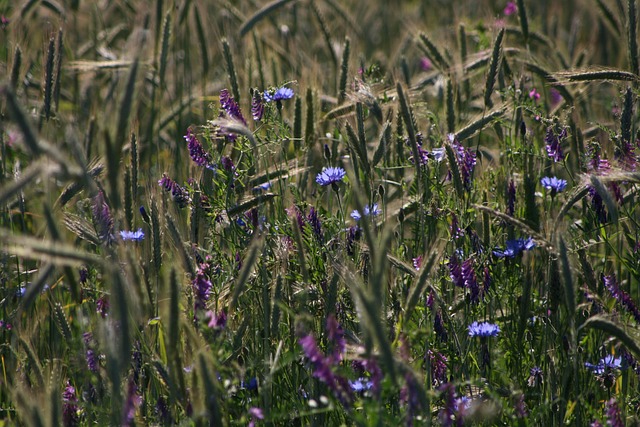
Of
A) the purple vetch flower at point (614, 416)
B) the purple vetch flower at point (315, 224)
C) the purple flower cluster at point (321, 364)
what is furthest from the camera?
the purple vetch flower at point (315, 224)

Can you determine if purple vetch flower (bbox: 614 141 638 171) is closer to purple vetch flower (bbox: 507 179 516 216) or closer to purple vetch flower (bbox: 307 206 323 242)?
purple vetch flower (bbox: 507 179 516 216)

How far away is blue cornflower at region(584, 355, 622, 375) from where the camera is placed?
285 cm

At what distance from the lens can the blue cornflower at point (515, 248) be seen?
10.0ft

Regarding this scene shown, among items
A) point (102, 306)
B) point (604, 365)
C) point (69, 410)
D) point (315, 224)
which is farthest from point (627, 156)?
point (69, 410)

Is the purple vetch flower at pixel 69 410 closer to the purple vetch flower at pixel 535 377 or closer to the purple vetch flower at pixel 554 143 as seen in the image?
the purple vetch flower at pixel 535 377

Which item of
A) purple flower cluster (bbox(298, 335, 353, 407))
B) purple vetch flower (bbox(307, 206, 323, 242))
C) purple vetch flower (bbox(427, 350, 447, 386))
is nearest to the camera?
purple flower cluster (bbox(298, 335, 353, 407))

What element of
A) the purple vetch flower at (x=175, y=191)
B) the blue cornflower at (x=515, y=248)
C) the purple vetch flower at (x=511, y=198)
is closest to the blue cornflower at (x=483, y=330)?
the blue cornflower at (x=515, y=248)

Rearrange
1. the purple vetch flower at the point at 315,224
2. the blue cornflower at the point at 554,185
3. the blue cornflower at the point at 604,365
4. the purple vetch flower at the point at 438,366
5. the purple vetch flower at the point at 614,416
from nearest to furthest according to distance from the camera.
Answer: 1. the purple vetch flower at the point at 614,416
2. the purple vetch flower at the point at 438,366
3. the blue cornflower at the point at 604,365
4. the purple vetch flower at the point at 315,224
5. the blue cornflower at the point at 554,185

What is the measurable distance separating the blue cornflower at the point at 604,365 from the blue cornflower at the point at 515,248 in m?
0.45

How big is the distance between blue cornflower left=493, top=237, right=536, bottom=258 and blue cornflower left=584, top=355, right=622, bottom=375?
45 centimetres

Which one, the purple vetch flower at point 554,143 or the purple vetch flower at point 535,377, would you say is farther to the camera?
the purple vetch flower at point 554,143

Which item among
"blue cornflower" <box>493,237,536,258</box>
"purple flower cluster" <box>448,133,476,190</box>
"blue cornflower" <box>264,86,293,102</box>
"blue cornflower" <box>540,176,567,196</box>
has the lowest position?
"blue cornflower" <box>493,237,536,258</box>

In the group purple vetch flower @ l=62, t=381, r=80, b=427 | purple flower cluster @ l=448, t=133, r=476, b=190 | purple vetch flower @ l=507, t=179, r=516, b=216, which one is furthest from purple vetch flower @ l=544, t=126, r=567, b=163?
purple vetch flower @ l=62, t=381, r=80, b=427

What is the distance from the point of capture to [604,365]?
2848mm
